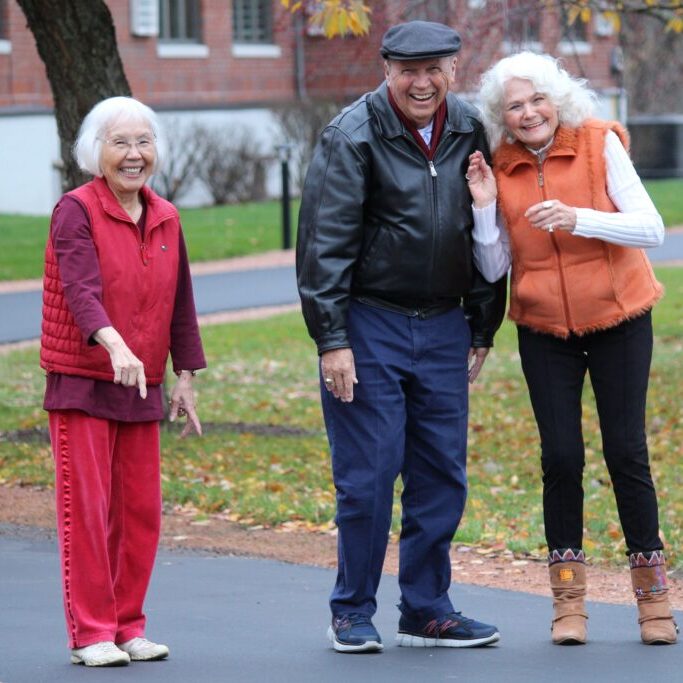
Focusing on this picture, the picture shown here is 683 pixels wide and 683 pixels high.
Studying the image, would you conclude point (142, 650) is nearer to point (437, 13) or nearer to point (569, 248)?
point (569, 248)

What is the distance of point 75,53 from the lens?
994cm

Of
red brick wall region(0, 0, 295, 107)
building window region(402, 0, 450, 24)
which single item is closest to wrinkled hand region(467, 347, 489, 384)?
building window region(402, 0, 450, 24)

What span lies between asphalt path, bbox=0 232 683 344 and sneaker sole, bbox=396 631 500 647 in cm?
1040

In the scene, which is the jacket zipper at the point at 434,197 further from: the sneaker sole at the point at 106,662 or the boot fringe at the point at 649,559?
the sneaker sole at the point at 106,662

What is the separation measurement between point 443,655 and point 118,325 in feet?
4.80

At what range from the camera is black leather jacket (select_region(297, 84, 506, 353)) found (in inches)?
197

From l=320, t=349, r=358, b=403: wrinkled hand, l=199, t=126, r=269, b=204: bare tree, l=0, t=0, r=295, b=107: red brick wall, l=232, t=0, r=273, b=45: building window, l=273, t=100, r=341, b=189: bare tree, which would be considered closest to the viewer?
l=320, t=349, r=358, b=403: wrinkled hand

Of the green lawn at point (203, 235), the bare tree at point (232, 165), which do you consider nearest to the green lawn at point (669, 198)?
the green lawn at point (203, 235)

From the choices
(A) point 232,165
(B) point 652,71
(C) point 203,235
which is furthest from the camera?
(B) point 652,71

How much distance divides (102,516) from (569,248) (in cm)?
167

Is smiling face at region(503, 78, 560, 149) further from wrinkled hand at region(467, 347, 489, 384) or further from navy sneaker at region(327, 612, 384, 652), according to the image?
navy sneaker at region(327, 612, 384, 652)

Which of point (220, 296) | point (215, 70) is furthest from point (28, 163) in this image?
point (220, 296)

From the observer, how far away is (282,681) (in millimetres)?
4820

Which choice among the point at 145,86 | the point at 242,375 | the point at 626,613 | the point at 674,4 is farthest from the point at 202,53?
the point at 626,613
